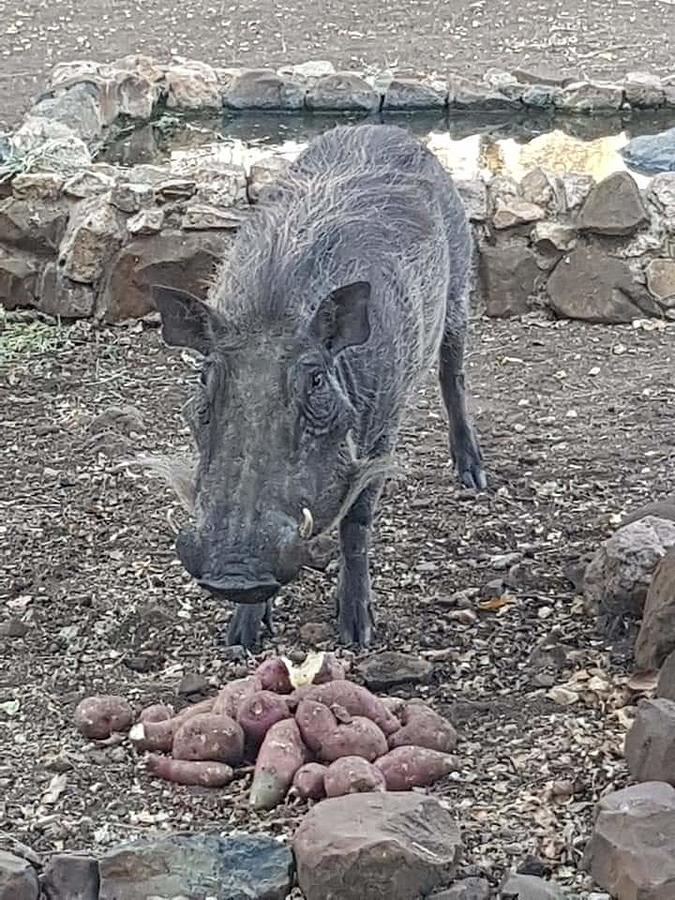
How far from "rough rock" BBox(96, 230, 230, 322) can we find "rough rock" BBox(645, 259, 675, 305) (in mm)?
1628

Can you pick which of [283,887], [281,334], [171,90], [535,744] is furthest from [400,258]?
[171,90]

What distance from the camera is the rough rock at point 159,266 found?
599 cm

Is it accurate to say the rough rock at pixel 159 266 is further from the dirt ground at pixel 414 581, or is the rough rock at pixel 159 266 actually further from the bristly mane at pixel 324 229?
the bristly mane at pixel 324 229

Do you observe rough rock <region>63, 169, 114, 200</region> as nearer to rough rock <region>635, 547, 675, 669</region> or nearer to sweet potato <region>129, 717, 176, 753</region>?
sweet potato <region>129, 717, 176, 753</region>

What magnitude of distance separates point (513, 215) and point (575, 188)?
0.28 metres

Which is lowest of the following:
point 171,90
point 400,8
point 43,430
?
point 43,430

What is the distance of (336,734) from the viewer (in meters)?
3.09

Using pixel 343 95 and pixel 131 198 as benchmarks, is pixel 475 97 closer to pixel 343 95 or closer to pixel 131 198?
pixel 343 95

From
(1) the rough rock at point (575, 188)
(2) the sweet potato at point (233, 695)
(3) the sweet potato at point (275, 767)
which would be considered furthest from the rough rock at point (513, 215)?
(3) the sweet potato at point (275, 767)

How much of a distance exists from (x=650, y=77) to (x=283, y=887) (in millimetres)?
7390

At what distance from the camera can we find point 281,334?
3359mm

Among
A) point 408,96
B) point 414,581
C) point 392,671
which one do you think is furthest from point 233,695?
point 408,96

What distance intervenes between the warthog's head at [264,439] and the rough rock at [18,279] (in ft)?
9.81

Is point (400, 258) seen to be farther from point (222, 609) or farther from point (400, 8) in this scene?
point (400, 8)
